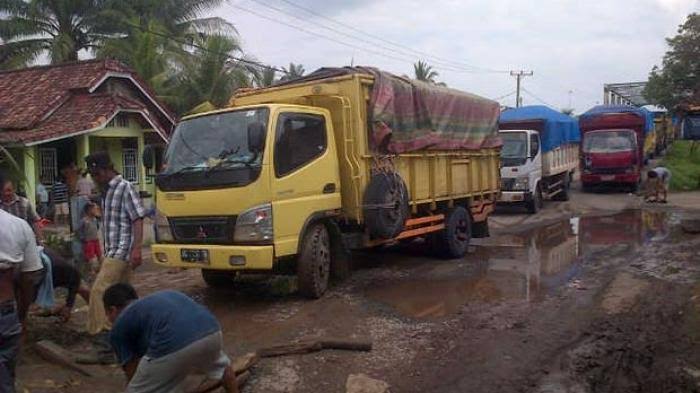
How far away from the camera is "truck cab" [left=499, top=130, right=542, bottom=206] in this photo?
17500 millimetres

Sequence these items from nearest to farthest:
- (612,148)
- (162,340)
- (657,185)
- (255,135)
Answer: (162,340)
(255,135)
(657,185)
(612,148)

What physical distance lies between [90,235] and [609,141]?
17.6 metres

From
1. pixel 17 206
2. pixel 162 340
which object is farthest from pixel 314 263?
pixel 162 340

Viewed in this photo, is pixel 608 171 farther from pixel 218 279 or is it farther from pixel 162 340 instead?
pixel 162 340

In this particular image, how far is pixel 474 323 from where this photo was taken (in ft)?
23.0

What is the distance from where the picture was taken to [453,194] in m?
11.0

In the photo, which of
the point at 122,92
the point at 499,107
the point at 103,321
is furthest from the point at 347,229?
the point at 122,92

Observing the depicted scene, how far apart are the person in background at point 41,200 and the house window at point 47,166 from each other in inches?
46.7

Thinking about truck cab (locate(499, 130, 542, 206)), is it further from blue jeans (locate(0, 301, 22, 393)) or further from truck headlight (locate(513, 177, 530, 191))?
blue jeans (locate(0, 301, 22, 393))

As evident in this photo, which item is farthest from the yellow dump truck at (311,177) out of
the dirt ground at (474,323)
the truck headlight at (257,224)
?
the dirt ground at (474,323)

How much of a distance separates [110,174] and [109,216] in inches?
14.8

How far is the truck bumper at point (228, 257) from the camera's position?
7.10 m

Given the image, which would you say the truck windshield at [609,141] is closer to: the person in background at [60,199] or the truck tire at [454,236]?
the truck tire at [454,236]

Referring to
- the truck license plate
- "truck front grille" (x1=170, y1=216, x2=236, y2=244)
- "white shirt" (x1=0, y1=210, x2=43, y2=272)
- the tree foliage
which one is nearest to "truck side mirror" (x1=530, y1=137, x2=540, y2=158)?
"truck front grille" (x1=170, y1=216, x2=236, y2=244)
